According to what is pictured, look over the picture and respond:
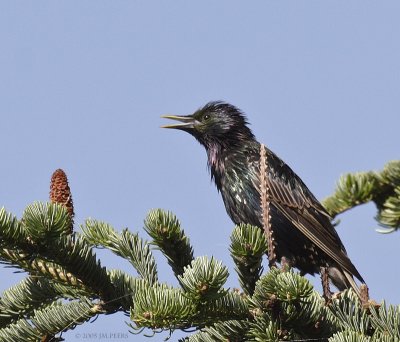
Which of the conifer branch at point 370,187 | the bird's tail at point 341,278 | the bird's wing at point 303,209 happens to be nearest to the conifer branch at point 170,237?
the conifer branch at point 370,187

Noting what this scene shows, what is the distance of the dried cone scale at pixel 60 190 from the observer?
9.27 ft

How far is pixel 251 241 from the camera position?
8.27 feet

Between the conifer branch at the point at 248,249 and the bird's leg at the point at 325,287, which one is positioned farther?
the bird's leg at the point at 325,287

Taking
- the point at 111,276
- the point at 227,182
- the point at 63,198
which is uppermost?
the point at 227,182

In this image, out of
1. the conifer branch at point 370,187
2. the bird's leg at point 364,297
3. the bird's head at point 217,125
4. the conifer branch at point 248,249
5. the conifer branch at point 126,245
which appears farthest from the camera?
the bird's head at point 217,125

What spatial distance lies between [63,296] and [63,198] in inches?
15.5

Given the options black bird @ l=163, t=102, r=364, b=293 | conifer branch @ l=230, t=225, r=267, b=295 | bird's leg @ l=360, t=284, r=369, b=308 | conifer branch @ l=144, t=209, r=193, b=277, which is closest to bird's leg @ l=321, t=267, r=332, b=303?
bird's leg @ l=360, t=284, r=369, b=308

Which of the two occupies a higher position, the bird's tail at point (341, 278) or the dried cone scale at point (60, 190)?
the dried cone scale at point (60, 190)

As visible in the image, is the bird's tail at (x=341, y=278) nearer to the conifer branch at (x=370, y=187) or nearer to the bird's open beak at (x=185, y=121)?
the conifer branch at (x=370, y=187)

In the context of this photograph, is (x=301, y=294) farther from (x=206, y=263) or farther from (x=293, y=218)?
(x=293, y=218)

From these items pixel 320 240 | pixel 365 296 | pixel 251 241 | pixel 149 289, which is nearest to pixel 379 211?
pixel 320 240

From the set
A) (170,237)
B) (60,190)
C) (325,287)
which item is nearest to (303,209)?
(325,287)

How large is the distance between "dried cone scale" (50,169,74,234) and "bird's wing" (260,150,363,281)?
8.18ft

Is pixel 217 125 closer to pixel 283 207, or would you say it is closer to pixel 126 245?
pixel 283 207
